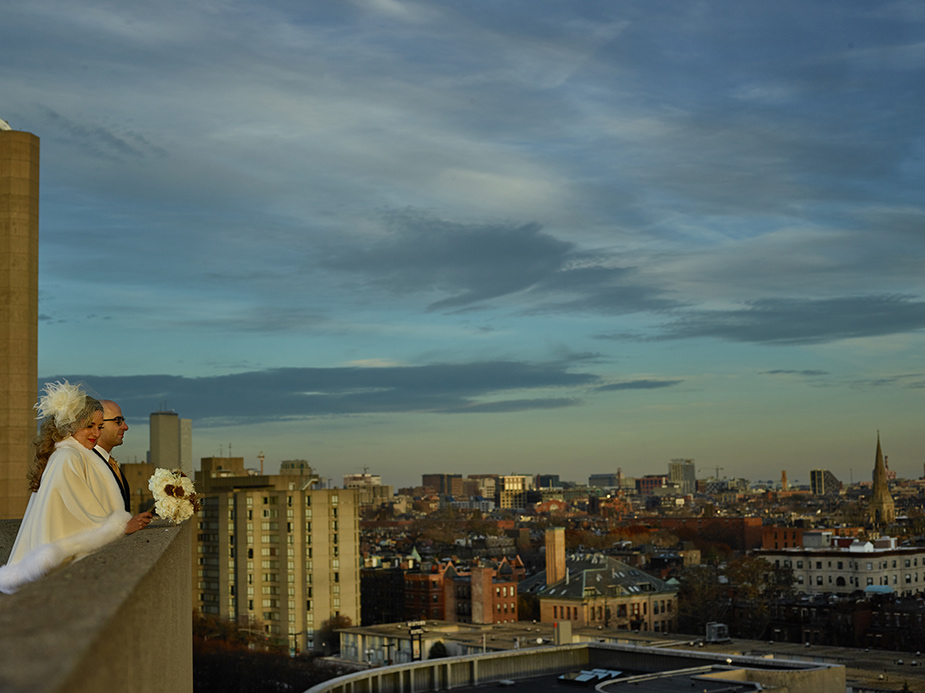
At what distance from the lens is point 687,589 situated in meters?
82.8

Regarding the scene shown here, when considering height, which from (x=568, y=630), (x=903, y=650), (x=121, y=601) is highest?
(x=121, y=601)

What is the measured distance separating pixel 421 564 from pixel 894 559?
3417 cm

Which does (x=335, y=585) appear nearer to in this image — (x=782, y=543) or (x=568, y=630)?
(x=568, y=630)

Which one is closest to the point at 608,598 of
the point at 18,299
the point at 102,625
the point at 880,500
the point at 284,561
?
the point at 284,561

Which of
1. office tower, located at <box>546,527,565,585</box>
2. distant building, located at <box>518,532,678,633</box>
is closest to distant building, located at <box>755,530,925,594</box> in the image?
distant building, located at <box>518,532,678,633</box>

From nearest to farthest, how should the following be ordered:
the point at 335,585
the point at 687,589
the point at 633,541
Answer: the point at 335,585 → the point at 687,589 → the point at 633,541

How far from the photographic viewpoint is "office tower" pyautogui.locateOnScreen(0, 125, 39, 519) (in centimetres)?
3434

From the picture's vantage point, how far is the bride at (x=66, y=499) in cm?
418

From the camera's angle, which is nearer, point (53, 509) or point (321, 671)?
point (53, 509)

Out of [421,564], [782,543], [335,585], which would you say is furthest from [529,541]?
[335,585]

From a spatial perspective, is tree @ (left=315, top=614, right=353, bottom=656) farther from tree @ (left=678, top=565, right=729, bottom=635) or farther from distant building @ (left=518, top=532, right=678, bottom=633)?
tree @ (left=678, top=565, right=729, bottom=635)

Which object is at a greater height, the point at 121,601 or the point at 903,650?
the point at 121,601

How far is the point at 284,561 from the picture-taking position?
7025 centimetres

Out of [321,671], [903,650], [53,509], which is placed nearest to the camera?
[53,509]
